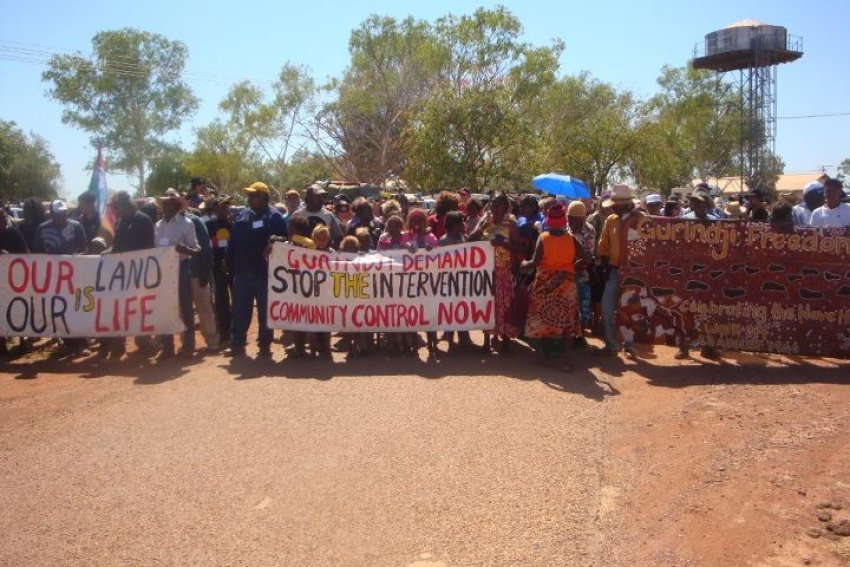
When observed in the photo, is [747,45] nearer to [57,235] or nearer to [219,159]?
[219,159]

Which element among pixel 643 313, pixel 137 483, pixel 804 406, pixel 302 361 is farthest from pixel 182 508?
pixel 643 313

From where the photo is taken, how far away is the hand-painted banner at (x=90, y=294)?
914cm

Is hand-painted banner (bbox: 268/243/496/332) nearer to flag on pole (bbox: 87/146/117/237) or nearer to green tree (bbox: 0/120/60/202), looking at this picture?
flag on pole (bbox: 87/146/117/237)

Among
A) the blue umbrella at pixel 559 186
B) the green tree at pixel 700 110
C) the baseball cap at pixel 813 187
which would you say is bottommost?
the baseball cap at pixel 813 187

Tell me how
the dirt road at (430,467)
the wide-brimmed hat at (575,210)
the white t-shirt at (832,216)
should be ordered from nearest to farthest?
the dirt road at (430,467) < the wide-brimmed hat at (575,210) < the white t-shirt at (832,216)

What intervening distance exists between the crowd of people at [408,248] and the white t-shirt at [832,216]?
1 centimetres

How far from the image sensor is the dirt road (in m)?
4.24

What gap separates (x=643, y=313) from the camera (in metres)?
8.55

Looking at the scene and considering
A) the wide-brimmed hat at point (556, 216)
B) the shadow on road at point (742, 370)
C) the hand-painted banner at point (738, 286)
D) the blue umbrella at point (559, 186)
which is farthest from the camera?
the blue umbrella at point (559, 186)

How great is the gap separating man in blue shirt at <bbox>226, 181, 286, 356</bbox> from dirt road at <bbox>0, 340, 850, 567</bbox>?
1088 mm

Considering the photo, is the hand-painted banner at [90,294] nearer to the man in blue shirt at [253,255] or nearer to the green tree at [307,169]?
the man in blue shirt at [253,255]

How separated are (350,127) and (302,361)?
40407 mm

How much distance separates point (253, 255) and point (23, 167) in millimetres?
56344

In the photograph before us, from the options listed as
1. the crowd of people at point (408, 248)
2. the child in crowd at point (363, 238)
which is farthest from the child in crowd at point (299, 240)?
the child in crowd at point (363, 238)
